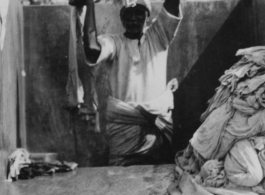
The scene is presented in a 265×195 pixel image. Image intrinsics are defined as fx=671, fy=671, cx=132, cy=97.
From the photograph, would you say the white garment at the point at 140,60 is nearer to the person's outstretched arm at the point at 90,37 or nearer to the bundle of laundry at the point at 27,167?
the person's outstretched arm at the point at 90,37

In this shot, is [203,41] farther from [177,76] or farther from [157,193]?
[157,193]

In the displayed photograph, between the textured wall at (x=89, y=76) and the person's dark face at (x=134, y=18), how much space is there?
0.18 metres

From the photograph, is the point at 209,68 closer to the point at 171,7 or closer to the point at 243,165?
the point at 171,7

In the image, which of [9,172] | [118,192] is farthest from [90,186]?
[9,172]

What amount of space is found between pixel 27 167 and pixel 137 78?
144cm

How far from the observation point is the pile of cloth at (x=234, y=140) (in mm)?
5594

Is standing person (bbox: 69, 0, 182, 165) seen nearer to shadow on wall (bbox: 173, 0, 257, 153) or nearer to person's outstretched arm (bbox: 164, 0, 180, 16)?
person's outstretched arm (bbox: 164, 0, 180, 16)

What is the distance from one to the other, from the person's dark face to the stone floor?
1.44m

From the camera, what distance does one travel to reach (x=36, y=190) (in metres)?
6.07

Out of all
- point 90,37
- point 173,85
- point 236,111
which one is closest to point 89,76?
point 90,37

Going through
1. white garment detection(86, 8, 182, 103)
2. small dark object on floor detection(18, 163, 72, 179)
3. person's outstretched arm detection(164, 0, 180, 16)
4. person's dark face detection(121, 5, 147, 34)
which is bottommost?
small dark object on floor detection(18, 163, 72, 179)

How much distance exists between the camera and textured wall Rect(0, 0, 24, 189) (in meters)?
6.23

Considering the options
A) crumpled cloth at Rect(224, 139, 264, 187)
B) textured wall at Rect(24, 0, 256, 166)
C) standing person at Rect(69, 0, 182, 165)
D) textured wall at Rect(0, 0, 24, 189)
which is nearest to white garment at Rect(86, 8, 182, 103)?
standing person at Rect(69, 0, 182, 165)

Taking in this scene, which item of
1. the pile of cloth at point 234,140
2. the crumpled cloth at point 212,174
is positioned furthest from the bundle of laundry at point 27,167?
the crumpled cloth at point 212,174
